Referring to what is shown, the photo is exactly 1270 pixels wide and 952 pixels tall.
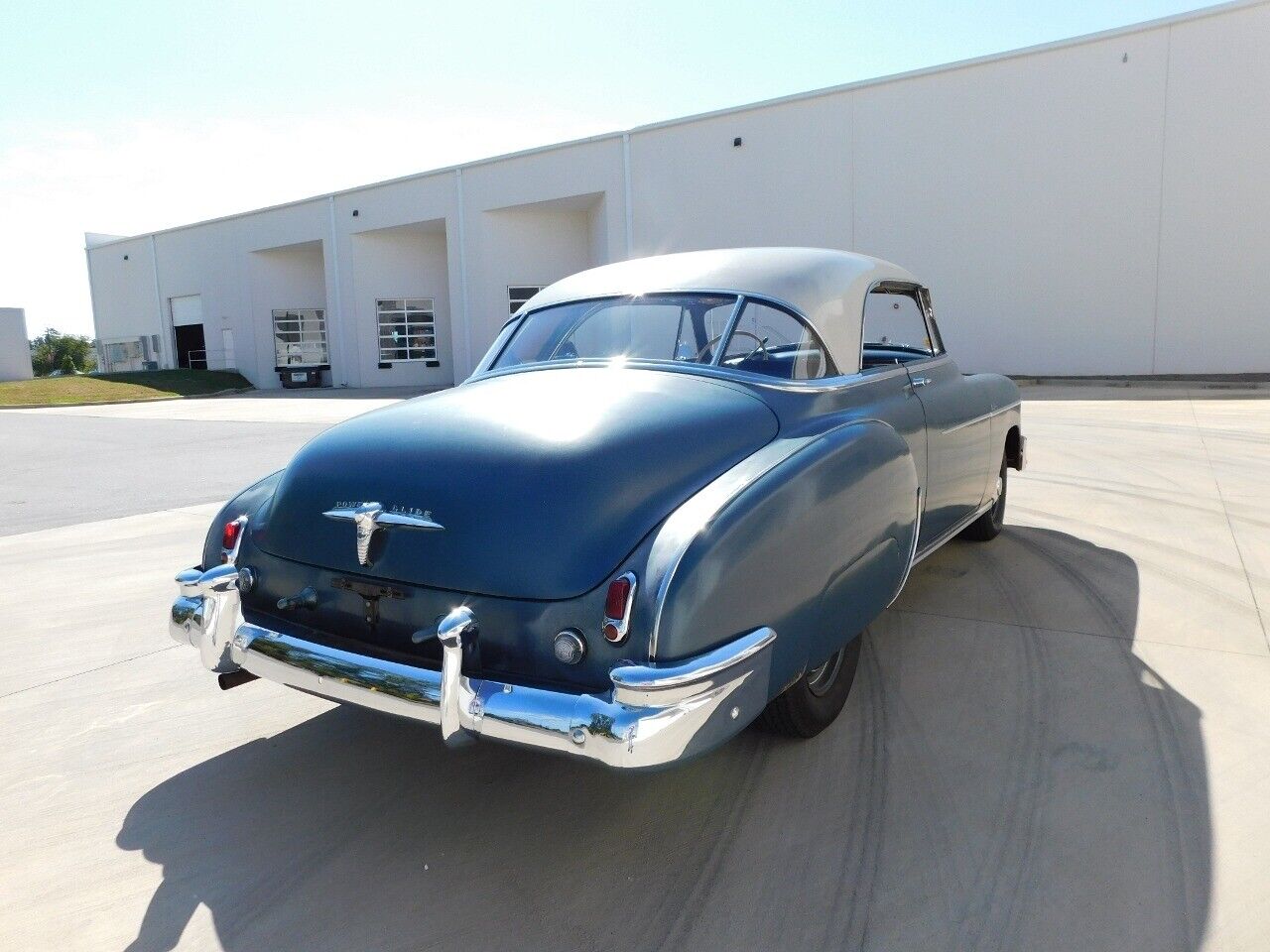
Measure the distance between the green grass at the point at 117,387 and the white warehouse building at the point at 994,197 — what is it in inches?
316

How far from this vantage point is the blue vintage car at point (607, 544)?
1.96 metres

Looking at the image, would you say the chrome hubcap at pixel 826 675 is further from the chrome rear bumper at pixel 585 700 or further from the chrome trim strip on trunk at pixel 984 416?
the chrome trim strip on trunk at pixel 984 416

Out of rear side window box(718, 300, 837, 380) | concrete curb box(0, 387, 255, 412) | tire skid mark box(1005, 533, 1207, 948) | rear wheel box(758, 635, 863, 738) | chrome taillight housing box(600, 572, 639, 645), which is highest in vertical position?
rear side window box(718, 300, 837, 380)

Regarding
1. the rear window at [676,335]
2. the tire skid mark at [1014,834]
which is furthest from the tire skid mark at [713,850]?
the rear window at [676,335]

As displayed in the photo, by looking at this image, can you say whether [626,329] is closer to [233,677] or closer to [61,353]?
[233,677]

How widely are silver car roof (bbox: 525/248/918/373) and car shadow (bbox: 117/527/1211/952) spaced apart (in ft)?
4.34

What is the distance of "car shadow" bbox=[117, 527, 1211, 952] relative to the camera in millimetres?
1952

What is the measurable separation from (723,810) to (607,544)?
2.98 feet

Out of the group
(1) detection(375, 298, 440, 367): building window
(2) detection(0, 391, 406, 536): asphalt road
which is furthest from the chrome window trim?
(1) detection(375, 298, 440, 367): building window

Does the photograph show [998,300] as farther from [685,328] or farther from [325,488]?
[325,488]

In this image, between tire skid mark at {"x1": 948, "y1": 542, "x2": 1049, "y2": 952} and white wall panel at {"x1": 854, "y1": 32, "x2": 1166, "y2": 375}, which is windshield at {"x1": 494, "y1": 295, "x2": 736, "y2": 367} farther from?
white wall panel at {"x1": 854, "y1": 32, "x2": 1166, "y2": 375}

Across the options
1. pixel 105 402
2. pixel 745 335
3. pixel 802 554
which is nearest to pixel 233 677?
pixel 802 554

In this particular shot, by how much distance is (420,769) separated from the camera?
8.93ft

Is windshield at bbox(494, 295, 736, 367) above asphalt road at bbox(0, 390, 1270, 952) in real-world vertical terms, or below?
above
